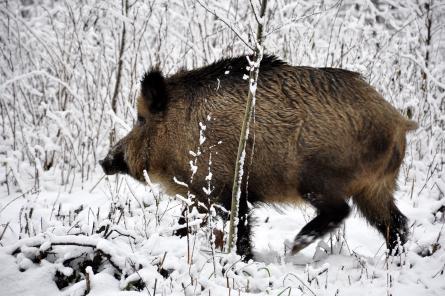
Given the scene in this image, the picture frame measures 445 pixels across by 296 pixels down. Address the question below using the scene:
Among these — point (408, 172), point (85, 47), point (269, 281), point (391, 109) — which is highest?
point (85, 47)

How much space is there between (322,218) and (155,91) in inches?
63.6

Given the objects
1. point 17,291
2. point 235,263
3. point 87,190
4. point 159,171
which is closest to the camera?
point 17,291

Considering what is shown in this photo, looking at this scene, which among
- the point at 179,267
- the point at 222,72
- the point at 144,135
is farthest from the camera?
the point at 144,135

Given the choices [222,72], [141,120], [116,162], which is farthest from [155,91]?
[116,162]

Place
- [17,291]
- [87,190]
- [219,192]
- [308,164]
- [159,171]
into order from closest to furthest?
[17,291] → [308,164] → [219,192] → [159,171] → [87,190]

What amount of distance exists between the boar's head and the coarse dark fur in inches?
0.4

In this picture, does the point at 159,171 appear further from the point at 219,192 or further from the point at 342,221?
the point at 342,221

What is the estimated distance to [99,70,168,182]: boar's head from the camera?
3.52m

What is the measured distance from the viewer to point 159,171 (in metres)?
3.61

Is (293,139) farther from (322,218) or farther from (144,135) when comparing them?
(144,135)

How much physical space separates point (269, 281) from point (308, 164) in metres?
0.93

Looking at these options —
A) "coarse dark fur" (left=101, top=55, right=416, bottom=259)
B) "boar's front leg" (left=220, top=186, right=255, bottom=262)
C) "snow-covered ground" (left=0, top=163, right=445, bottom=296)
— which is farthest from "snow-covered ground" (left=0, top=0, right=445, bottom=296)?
"coarse dark fur" (left=101, top=55, right=416, bottom=259)

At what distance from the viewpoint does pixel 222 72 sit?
3.50 metres

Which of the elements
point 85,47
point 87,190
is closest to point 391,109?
point 87,190
